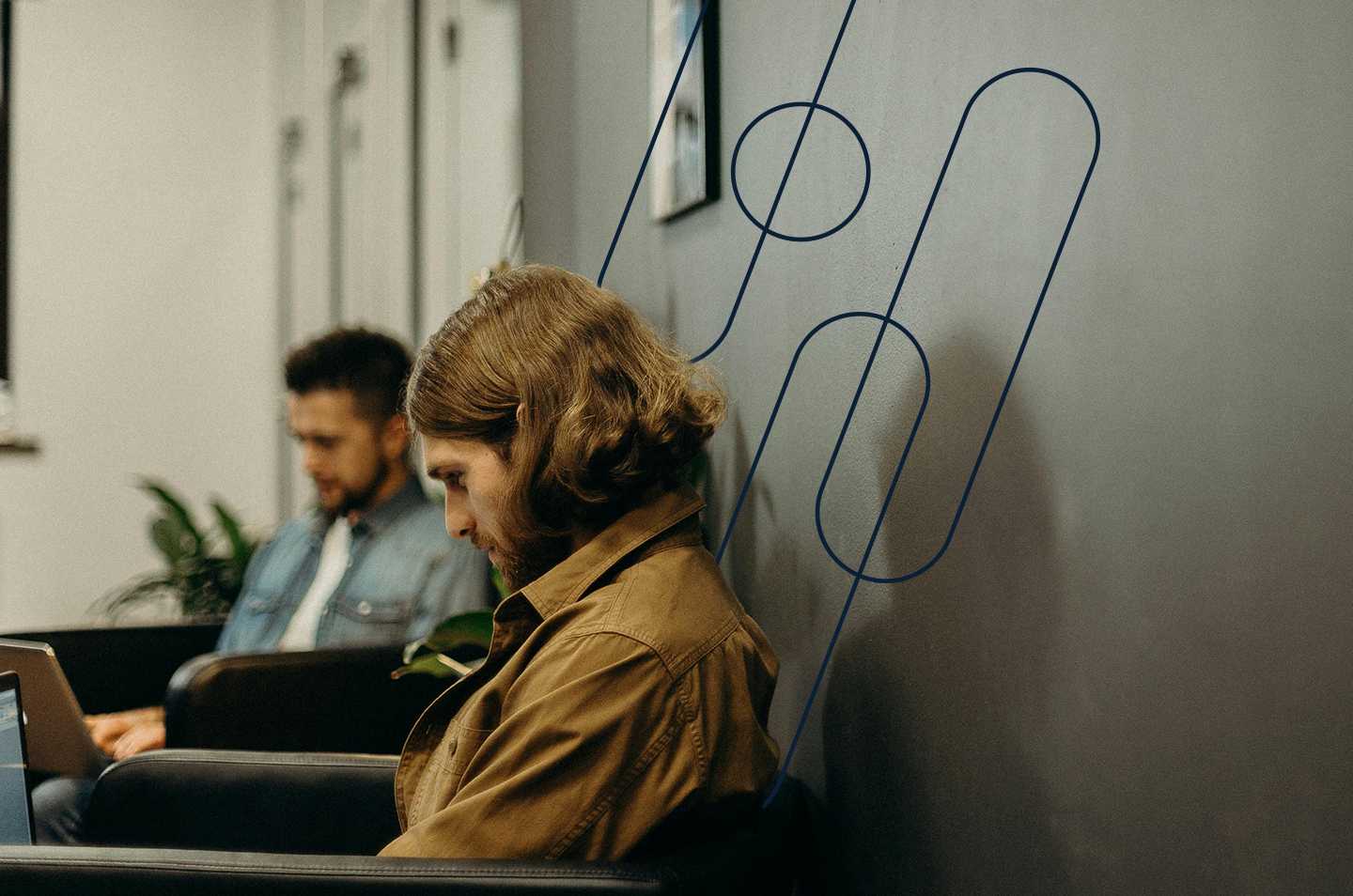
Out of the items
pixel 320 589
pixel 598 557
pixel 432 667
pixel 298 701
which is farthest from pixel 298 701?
pixel 598 557

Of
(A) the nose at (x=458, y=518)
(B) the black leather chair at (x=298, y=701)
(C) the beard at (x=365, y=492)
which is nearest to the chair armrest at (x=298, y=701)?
(B) the black leather chair at (x=298, y=701)

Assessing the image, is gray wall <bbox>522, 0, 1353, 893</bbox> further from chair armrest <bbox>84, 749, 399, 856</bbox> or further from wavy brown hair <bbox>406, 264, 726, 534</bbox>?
chair armrest <bbox>84, 749, 399, 856</bbox>

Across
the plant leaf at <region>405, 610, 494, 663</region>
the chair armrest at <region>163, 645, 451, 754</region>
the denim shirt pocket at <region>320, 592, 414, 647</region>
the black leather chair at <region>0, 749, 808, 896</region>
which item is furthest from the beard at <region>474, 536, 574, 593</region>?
the denim shirt pocket at <region>320, 592, 414, 647</region>

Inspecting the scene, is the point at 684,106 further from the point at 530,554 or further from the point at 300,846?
the point at 300,846

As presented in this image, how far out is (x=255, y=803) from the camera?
1444 mm

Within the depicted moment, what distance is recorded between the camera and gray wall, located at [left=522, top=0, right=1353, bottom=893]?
30.3 inches

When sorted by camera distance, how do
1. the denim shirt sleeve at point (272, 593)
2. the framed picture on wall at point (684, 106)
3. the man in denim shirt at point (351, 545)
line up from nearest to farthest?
the framed picture on wall at point (684, 106), the man in denim shirt at point (351, 545), the denim shirt sleeve at point (272, 593)

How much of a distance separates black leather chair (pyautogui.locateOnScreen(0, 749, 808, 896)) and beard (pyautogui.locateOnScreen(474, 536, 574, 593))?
0.31m

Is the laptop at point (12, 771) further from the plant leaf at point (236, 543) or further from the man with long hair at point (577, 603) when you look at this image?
the plant leaf at point (236, 543)

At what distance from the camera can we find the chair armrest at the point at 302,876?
0.95 meters

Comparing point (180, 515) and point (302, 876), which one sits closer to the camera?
point (302, 876)

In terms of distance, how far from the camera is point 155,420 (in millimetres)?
4301

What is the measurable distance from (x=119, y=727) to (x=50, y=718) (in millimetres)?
459

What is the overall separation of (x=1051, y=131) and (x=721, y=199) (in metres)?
0.71
